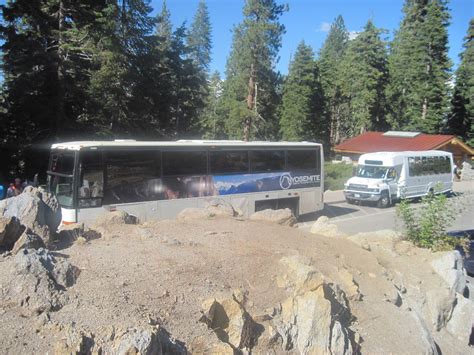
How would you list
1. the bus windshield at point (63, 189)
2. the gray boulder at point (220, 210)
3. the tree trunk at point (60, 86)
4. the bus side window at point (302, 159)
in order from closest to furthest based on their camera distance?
the gray boulder at point (220, 210) < the bus windshield at point (63, 189) < the bus side window at point (302, 159) < the tree trunk at point (60, 86)

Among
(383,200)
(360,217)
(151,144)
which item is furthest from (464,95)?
(151,144)

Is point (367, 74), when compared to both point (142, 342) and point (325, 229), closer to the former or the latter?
point (325, 229)

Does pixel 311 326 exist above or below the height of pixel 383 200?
above

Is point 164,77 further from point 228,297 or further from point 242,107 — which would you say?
point 228,297

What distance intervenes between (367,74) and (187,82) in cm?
2693

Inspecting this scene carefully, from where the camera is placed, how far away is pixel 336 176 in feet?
118

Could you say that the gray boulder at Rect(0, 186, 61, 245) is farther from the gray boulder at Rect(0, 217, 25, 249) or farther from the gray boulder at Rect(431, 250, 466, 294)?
the gray boulder at Rect(431, 250, 466, 294)

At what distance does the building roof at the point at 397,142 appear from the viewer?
4116 cm

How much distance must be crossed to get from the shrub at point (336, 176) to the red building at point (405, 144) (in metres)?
6.77

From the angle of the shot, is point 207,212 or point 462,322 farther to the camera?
point 207,212

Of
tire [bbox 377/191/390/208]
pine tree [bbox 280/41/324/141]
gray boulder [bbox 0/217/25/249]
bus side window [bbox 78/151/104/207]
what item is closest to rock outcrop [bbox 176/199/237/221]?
bus side window [bbox 78/151/104/207]

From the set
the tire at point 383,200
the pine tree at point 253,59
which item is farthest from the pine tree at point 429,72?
the tire at point 383,200

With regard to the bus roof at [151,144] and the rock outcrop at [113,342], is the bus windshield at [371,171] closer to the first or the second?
the bus roof at [151,144]

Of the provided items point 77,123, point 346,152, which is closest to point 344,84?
point 346,152
